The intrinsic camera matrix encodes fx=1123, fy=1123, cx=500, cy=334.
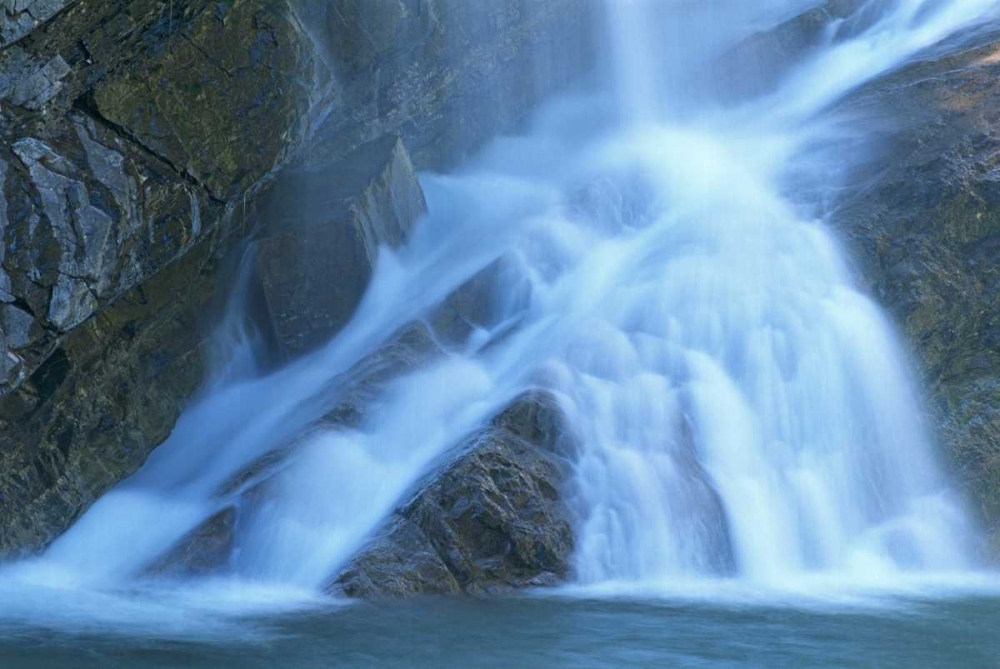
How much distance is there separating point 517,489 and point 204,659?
13.1 ft

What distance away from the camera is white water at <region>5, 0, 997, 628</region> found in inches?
453

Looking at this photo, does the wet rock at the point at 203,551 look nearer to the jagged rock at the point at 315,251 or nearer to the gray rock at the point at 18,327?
the gray rock at the point at 18,327

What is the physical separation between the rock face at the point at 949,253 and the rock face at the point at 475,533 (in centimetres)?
529

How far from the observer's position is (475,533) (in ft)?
36.2

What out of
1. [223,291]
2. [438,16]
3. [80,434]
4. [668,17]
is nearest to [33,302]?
[80,434]

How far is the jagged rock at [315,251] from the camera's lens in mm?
14836

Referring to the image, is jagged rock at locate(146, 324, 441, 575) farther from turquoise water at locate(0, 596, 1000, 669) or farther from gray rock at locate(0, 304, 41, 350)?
gray rock at locate(0, 304, 41, 350)

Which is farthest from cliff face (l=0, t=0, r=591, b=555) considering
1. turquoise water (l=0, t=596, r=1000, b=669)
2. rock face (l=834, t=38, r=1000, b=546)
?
rock face (l=834, t=38, r=1000, b=546)

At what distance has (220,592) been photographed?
34.2ft

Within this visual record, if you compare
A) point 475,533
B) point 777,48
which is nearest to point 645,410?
point 475,533

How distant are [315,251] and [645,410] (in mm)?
5132

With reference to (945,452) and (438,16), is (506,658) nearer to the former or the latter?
(945,452)

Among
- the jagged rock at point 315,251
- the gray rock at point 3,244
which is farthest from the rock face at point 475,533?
the jagged rock at point 315,251

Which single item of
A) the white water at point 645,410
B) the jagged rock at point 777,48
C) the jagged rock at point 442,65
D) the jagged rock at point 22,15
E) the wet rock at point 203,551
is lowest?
the wet rock at point 203,551
